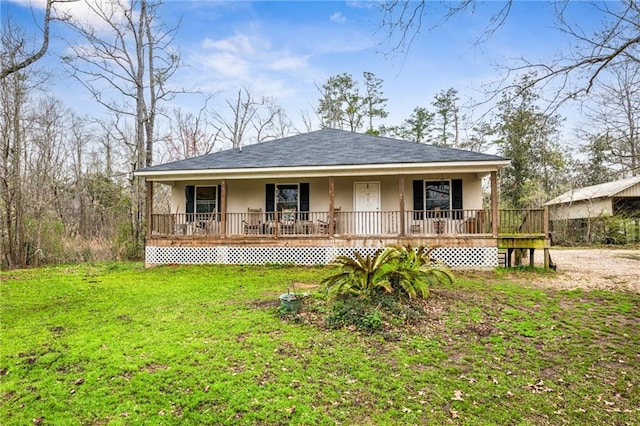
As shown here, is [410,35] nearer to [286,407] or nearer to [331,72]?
[286,407]

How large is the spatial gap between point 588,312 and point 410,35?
563cm

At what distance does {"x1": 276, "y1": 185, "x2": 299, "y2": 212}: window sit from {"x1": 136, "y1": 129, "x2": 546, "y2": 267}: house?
4 centimetres

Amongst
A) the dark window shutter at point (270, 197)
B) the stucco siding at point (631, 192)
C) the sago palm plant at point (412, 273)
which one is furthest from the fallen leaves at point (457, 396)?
the stucco siding at point (631, 192)

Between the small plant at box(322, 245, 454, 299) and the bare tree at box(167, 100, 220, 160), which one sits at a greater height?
the bare tree at box(167, 100, 220, 160)

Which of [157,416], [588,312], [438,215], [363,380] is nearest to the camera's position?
[157,416]

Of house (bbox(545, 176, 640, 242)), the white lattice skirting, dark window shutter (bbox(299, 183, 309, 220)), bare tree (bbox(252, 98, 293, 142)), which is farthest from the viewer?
bare tree (bbox(252, 98, 293, 142))

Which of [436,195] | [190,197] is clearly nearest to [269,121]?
[190,197]

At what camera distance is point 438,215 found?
463 inches

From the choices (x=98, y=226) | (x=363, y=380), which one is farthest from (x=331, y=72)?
(x=363, y=380)

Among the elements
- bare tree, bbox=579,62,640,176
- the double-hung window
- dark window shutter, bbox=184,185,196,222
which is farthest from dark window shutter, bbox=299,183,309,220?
bare tree, bbox=579,62,640,176

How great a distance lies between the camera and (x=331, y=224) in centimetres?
1177

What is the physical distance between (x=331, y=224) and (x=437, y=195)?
4002 mm

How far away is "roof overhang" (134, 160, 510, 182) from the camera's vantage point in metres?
11.0

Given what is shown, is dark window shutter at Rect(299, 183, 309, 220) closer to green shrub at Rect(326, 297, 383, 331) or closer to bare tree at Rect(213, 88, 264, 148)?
green shrub at Rect(326, 297, 383, 331)
